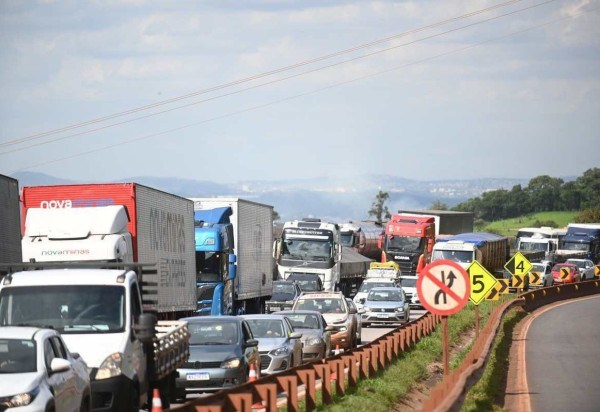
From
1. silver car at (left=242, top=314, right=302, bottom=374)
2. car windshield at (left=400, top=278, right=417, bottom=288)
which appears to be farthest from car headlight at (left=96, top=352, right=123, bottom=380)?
car windshield at (left=400, top=278, right=417, bottom=288)

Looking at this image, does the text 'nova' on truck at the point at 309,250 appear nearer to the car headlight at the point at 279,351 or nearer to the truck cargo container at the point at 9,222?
the truck cargo container at the point at 9,222

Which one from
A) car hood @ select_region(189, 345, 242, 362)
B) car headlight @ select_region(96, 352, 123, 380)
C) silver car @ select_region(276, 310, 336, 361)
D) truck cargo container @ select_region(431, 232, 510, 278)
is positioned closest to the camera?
car headlight @ select_region(96, 352, 123, 380)

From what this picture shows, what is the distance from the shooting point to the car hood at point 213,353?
2006 centimetres

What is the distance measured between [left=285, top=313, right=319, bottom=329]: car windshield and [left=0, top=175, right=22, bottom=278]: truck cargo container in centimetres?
625

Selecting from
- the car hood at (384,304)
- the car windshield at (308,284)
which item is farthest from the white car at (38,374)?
the car windshield at (308,284)

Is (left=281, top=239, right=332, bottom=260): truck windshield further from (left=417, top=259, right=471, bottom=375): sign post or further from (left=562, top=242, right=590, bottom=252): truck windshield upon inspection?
(left=562, top=242, right=590, bottom=252): truck windshield

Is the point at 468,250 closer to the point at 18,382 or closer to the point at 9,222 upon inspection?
the point at 9,222

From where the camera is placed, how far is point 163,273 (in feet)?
97.1

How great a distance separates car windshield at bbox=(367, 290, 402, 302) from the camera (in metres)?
44.4

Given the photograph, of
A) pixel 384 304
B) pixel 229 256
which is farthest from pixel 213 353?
pixel 384 304

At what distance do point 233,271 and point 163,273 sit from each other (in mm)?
8362

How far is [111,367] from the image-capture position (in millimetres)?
14516

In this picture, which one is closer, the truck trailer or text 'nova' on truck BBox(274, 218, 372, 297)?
the truck trailer

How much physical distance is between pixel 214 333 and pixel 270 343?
213 centimetres
